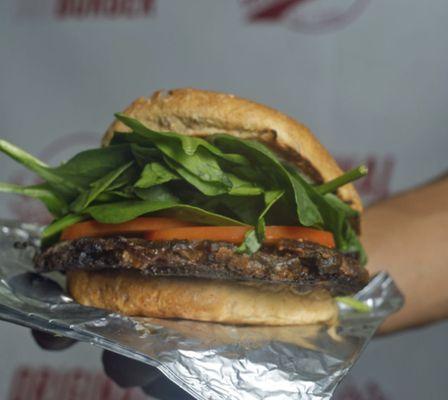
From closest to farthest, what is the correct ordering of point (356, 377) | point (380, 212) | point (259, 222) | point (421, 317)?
point (259, 222)
point (421, 317)
point (380, 212)
point (356, 377)

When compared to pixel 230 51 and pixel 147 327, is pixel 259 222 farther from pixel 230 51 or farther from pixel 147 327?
pixel 230 51

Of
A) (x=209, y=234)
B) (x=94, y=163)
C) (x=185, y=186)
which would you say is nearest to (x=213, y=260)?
(x=209, y=234)

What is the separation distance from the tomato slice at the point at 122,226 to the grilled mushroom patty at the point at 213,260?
0.04 m

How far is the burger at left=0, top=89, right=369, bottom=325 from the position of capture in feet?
3.08

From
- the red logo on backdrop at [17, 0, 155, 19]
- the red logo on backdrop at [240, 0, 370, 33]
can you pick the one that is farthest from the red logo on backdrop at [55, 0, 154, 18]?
the red logo on backdrop at [240, 0, 370, 33]

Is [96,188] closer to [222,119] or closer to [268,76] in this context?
[222,119]

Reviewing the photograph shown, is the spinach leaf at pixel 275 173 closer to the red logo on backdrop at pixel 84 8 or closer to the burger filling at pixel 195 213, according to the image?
the burger filling at pixel 195 213

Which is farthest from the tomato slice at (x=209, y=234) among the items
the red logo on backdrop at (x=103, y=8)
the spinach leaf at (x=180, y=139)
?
the red logo on backdrop at (x=103, y=8)

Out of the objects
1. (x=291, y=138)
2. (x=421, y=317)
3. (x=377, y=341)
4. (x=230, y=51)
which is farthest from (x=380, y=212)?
(x=291, y=138)

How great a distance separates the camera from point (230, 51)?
7.69 ft

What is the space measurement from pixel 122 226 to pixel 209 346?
0.23m

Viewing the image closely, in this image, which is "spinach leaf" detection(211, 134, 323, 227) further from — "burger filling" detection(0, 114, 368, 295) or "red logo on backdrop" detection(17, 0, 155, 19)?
"red logo on backdrop" detection(17, 0, 155, 19)

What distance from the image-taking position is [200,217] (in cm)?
98

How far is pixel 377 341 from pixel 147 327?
149cm
